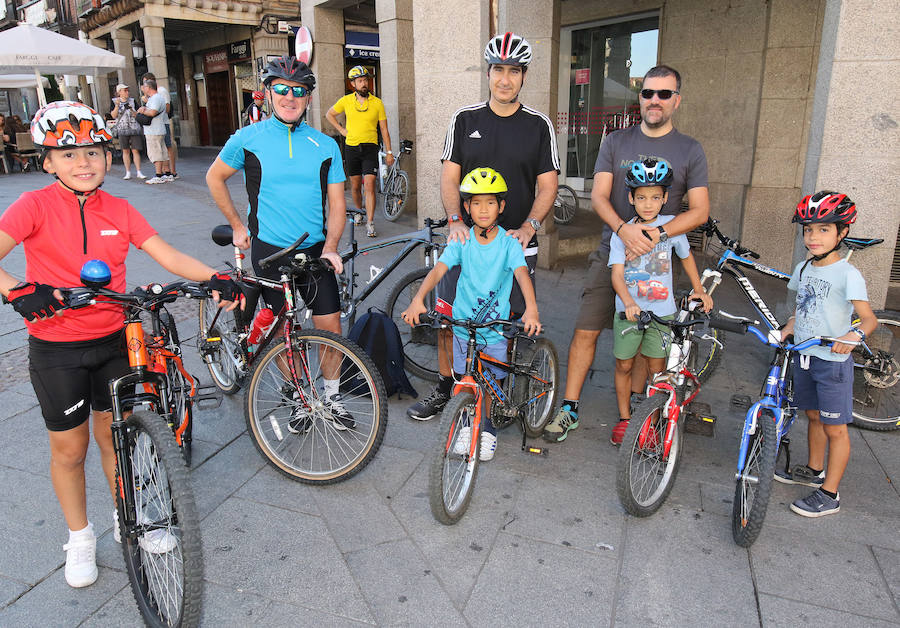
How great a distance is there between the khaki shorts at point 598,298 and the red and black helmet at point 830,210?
1.15 metres

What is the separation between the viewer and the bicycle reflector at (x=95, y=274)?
233 cm

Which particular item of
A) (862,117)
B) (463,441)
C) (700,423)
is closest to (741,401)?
(700,423)

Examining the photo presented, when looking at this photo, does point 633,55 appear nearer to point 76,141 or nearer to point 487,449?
point 487,449

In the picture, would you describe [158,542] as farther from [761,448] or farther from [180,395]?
[761,448]

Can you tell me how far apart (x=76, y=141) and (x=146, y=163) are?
1830cm

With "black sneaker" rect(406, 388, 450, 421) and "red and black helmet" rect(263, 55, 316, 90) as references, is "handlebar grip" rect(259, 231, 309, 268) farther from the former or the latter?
"black sneaker" rect(406, 388, 450, 421)

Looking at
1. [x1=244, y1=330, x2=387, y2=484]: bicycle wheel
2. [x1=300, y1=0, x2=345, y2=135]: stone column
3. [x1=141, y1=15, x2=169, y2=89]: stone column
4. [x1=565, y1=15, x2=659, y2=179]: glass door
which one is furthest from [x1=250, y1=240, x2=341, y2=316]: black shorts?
[x1=141, y1=15, x2=169, y2=89]: stone column

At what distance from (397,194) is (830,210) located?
792cm

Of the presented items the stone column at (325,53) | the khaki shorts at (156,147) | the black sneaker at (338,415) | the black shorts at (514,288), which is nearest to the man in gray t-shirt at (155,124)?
the khaki shorts at (156,147)

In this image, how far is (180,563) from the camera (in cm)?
229

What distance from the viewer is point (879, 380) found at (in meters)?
4.24

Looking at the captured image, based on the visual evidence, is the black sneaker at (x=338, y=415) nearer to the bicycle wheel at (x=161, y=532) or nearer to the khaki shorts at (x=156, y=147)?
the bicycle wheel at (x=161, y=532)

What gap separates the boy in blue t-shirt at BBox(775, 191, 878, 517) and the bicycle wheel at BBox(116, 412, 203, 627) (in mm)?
2909

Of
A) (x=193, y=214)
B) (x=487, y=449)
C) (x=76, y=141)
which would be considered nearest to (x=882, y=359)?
(x=487, y=449)
